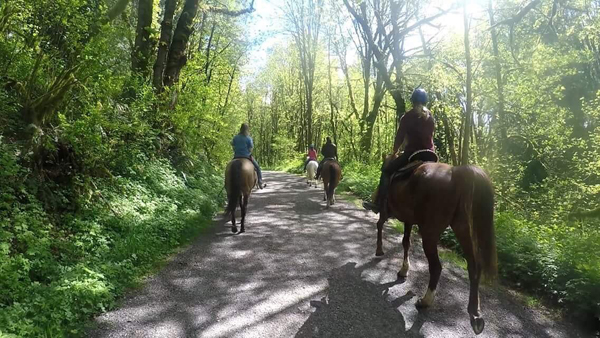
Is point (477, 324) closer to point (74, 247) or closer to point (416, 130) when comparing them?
point (416, 130)

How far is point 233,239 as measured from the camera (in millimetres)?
7574

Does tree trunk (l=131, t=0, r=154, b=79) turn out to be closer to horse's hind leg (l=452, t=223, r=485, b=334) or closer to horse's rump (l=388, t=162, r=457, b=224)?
horse's rump (l=388, t=162, r=457, b=224)

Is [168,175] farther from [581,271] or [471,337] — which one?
[581,271]

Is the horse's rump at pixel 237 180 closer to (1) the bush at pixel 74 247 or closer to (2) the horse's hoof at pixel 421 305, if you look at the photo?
(1) the bush at pixel 74 247

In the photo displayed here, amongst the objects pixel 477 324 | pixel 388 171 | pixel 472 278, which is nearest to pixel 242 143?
pixel 388 171

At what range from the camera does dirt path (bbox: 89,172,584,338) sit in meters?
3.97

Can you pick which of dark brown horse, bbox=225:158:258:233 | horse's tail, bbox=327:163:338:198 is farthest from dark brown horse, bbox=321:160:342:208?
dark brown horse, bbox=225:158:258:233

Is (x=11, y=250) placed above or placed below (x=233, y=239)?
above

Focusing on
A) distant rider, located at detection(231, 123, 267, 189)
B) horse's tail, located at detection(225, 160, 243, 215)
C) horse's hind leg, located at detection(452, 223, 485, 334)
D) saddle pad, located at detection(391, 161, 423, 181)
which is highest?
distant rider, located at detection(231, 123, 267, 189)

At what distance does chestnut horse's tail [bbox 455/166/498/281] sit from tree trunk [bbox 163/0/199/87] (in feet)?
31.2

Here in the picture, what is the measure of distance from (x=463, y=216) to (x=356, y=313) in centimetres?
178

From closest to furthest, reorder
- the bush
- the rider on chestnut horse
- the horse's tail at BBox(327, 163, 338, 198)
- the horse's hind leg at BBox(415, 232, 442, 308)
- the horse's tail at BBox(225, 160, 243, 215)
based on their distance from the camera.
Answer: the bush, the horse's hind leg at BBox(415, 232, 442, 308), the rider on chestnut horse, the horse's tail at BBox(225, 160, 243, 215), the horse's tail at BBox(327, 163, 338, 198)

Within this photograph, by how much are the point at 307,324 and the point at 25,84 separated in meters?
5.68

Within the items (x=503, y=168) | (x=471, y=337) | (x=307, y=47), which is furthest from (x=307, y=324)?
(x=307, y=47)
